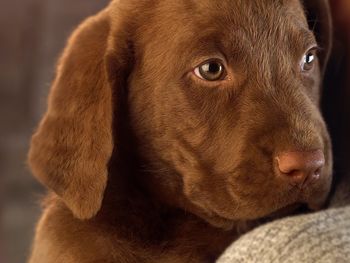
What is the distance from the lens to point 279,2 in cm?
164

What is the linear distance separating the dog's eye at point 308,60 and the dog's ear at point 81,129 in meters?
0.40

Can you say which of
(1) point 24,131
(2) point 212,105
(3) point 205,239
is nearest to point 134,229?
(3) point 205,239

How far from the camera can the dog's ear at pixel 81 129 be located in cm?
162

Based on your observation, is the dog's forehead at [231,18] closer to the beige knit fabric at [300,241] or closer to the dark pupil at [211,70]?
the dark pupil at [211,70]

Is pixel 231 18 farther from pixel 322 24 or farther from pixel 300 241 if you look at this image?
pixel 300 241

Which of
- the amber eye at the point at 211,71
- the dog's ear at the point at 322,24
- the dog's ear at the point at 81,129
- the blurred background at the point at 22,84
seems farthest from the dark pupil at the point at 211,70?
the blurred background at the point at 22,84

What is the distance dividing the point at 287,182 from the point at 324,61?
49 centimetres

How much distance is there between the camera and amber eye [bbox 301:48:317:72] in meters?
1.67

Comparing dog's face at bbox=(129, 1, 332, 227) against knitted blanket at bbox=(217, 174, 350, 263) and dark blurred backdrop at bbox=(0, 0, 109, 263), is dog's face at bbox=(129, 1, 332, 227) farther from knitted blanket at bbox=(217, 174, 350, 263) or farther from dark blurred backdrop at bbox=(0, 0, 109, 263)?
dark blurred backdrop at bbox=(0, 0, 109, 263)

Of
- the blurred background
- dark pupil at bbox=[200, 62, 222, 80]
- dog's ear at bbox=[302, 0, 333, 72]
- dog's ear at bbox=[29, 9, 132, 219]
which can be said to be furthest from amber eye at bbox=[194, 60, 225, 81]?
the blurred background

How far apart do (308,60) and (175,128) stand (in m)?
0.34

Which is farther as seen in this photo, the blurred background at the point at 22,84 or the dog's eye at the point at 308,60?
the blurred background at the point at 22,84

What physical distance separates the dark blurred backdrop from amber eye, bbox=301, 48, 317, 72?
7.48 feet

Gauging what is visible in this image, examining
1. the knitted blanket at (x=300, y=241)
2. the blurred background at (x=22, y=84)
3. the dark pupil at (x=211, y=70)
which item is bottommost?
the blurred background at (x=22, y=84)
